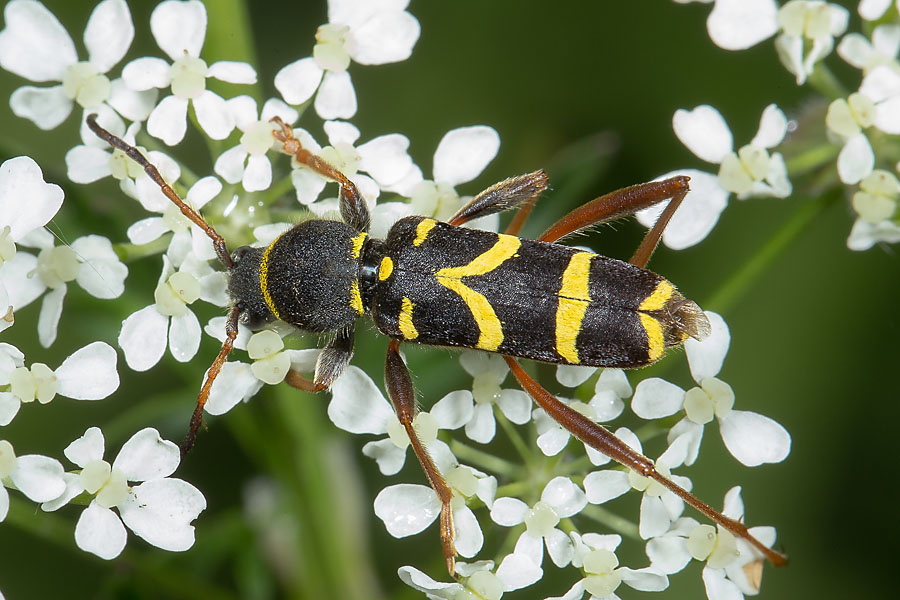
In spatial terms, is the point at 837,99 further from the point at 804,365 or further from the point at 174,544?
the point at 174,544

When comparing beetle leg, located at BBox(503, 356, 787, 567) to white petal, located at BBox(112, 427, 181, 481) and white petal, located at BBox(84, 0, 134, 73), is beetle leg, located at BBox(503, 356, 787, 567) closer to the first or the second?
white petal, located at BBox(112, 427, 181, 481)

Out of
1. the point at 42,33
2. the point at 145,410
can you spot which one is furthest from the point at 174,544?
the point at 42,33

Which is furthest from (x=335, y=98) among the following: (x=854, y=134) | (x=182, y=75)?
(x=854, y=134)

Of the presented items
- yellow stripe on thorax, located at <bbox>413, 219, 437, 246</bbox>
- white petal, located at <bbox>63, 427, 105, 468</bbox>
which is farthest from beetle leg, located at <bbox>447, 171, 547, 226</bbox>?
white petal, located at <bbox>63, 427, 105, 468</bbox>

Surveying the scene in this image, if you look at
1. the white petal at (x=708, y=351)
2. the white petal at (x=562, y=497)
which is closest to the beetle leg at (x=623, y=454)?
the white petal at (x=562, y=497)

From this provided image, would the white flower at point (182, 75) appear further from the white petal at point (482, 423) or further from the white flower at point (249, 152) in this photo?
the white petal at point (482, 423)

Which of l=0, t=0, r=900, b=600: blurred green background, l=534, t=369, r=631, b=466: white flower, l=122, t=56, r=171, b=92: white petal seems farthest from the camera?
l=0, t=0, r=900, b=600: blurred green background
